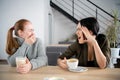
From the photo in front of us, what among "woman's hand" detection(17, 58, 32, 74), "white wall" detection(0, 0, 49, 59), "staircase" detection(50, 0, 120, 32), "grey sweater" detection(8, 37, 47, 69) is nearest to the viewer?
"woman's hand" detection(17, 58, 32, 74)

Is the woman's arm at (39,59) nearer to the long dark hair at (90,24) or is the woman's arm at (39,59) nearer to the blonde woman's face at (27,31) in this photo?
the blonde woman's face at (27,31)

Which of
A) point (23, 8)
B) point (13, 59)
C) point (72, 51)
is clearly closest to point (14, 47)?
point (13, 59)

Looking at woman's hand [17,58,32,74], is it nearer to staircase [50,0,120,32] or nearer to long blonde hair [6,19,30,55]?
long blonde hair [6,19,30,55]

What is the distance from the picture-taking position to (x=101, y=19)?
412 centimetres

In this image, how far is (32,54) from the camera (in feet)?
3.45

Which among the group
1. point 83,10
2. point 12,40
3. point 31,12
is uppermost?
point 83,10

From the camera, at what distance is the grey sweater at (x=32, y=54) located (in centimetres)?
94

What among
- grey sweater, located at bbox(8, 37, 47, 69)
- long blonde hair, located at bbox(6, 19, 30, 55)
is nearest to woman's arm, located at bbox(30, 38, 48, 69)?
grey sweater, located at bbox(8, 37, 47, 69)

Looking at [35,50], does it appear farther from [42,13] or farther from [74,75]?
[42,13]

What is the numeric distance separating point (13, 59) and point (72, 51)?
1.04 ft

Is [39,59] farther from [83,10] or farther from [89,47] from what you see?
[83,10]

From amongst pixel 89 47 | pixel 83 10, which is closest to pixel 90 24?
pixel 89 47

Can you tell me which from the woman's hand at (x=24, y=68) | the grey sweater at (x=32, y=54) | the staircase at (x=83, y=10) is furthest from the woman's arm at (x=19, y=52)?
the staircase at (x=83, y=10)

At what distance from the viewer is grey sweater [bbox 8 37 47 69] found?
943mm
